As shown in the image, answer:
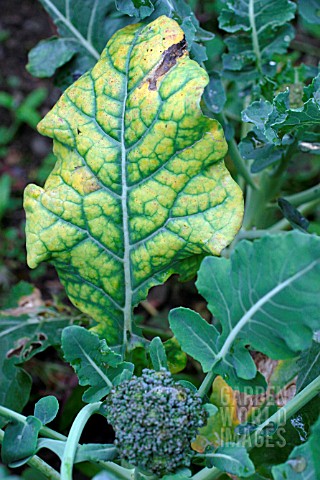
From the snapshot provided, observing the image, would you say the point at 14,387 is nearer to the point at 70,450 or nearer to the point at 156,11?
the point at 70,450

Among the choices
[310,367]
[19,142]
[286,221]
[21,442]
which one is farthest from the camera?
[19,142]

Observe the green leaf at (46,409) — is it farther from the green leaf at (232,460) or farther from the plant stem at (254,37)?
the plant stem at (254,37)

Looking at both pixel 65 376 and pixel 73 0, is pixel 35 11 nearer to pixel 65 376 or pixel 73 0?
pixel 73 0

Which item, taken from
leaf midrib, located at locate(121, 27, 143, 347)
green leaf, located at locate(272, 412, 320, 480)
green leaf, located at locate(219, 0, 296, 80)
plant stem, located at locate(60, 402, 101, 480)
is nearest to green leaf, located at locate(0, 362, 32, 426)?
leaf midrib, located at locate(121, 27, 143, 347)

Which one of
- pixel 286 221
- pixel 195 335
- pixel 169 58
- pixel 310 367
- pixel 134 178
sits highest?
pixel 169 58

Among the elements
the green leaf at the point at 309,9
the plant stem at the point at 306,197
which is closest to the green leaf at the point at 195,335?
the plant stem at the point at 306,197

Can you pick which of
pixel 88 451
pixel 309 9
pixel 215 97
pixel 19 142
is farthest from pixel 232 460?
pixel 19 142
